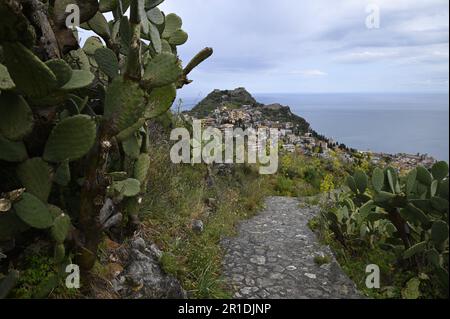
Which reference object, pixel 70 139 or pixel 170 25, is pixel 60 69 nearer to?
pixel 70 139

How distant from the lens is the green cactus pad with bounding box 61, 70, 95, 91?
2535 mm

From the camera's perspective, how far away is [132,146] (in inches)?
138

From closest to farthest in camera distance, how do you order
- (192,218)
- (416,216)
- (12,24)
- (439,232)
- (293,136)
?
(12,24)
(439,232)
(416,216)
(192,218)
(293,136)

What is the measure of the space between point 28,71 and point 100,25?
1686mm

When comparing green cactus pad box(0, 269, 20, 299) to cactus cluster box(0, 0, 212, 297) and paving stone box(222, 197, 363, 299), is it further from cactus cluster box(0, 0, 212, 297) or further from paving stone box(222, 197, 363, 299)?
paving stone box(222, 197, 363, 299)

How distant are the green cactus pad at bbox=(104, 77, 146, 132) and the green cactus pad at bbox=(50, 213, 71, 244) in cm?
75

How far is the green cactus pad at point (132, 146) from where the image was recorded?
3.45 meters

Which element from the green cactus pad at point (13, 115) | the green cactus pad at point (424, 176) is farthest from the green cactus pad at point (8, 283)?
the green cactus pad at point (424, 176)

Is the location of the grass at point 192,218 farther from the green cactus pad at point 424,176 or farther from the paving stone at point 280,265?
the green cactus pad at point 424,176

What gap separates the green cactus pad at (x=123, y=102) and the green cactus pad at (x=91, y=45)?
1.53 m

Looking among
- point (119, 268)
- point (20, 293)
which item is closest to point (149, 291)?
point (119, 268)

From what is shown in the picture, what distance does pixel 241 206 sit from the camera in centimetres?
646

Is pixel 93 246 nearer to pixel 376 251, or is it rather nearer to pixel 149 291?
pixel 149 291

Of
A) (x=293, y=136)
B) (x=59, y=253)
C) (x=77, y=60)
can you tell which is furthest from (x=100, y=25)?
(x=293, y=136)
